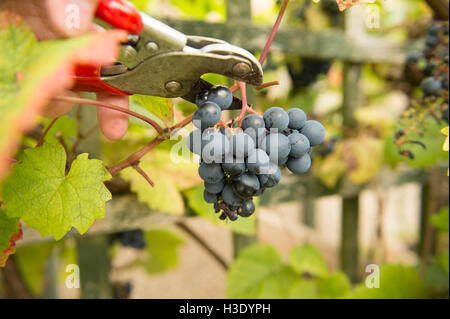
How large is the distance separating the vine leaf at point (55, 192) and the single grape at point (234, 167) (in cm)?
18

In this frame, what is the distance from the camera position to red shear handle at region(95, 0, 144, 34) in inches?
15.5

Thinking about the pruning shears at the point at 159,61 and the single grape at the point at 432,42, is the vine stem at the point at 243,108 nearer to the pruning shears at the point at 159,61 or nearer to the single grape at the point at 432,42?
the pruning shears at the point at 159,61

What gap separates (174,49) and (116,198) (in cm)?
57

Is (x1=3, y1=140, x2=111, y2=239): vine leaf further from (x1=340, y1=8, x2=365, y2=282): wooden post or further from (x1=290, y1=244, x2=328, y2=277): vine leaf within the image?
(x1=340, y1=8, x2=365, y2=282): wooden post

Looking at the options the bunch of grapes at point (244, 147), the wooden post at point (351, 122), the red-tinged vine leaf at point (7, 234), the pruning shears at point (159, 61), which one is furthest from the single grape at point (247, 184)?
the wooden post at point (351, 122)

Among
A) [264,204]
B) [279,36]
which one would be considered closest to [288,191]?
[264,204]

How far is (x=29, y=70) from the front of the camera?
293mm

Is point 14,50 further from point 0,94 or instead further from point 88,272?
point 88,272

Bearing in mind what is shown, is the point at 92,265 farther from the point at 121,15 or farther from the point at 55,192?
the point at 121,15

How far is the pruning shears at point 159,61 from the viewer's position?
0.41 m

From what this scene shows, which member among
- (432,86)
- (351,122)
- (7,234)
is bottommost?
(7,234)

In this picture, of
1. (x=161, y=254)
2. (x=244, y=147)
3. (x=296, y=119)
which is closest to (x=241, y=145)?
(x=244, y=147)

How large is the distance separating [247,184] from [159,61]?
0.60 ft
